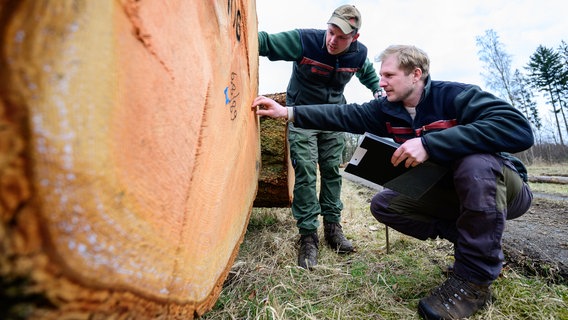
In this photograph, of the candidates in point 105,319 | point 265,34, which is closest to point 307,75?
point 265,34

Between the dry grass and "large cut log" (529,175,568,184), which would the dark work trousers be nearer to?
the dry grass

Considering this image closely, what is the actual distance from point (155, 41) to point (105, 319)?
1.36 feet

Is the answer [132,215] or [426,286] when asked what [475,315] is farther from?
[132,215]

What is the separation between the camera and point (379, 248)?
257 centimetres

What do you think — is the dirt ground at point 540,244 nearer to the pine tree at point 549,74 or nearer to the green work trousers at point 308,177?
the green work trousers at point 308,177


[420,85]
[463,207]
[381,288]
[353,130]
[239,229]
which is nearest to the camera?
[239,229]

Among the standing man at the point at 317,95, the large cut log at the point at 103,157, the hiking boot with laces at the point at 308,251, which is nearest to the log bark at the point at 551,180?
the standing man at the point at 317,95

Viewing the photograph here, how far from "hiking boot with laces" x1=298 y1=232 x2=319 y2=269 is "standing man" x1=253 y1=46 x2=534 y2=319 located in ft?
1.67

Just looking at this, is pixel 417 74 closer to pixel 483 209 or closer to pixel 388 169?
pixel 388 169

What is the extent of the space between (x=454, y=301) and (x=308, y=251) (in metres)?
1.01

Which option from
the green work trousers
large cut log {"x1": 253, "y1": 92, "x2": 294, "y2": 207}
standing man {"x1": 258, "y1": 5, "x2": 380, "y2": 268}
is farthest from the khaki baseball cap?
the green work trousers

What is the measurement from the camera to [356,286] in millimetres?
1863

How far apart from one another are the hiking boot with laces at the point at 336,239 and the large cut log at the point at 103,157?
1868 millimetres

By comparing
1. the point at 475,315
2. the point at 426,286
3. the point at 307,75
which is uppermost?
the point at 307,75
